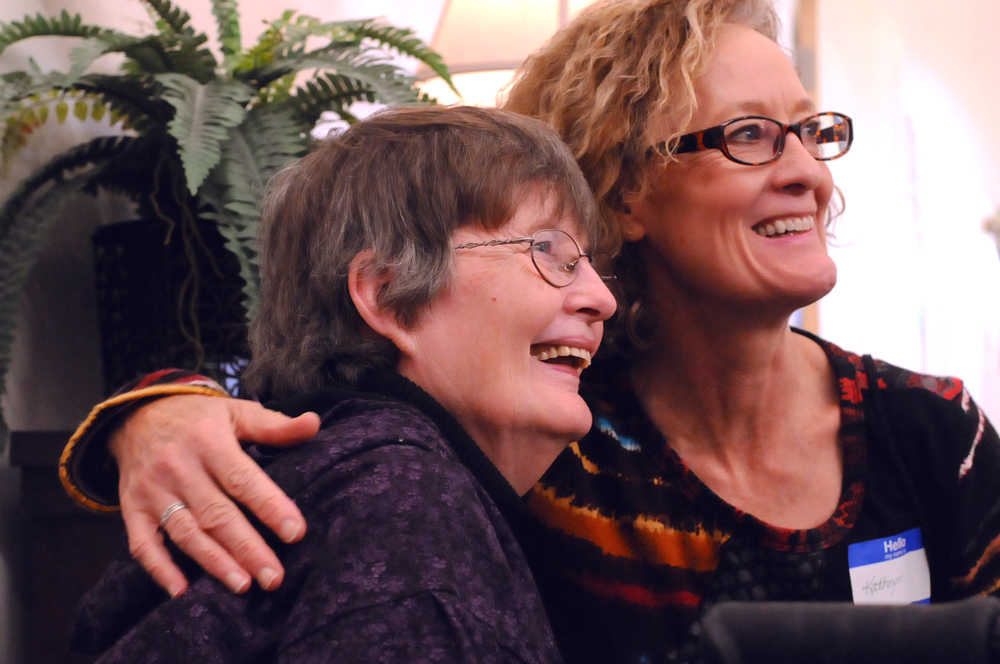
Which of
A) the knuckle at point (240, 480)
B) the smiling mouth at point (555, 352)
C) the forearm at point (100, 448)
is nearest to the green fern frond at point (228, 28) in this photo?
the forearm at point (100, 448)

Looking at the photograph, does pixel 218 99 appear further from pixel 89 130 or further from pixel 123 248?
pixel 89 130

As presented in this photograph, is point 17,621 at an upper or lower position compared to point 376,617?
lower

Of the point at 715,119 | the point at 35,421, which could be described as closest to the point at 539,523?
the point at 715,119

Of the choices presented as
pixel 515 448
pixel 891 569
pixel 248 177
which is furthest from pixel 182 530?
pixel 891 569

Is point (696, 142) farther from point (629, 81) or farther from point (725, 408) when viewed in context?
point (725, 408)

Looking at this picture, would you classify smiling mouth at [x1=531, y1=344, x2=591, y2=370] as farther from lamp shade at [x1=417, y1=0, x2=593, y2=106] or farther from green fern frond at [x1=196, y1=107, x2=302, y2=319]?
lamp shade at [x1=417, y1=0, x2=593, y2=106]

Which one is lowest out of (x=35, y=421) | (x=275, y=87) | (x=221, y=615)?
(x=35, y=421)

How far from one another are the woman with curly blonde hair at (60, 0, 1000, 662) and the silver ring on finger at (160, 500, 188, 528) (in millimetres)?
394

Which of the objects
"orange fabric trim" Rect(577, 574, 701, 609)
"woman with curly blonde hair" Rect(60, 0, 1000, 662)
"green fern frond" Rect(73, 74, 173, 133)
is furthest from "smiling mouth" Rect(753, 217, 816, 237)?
"green fern frond" Rect(73, 74, 173, 133)

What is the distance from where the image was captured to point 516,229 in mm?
1000

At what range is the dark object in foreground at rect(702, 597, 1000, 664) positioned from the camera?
26cm

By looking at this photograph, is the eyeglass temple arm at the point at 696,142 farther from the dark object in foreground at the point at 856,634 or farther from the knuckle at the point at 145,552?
the dark object in foreground at the point at 856,634

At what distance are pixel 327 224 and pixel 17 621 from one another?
941 mm

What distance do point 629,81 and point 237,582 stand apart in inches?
34.4
